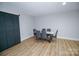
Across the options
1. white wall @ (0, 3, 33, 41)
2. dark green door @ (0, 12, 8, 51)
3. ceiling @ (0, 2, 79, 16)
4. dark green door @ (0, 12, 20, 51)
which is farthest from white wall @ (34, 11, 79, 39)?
dark green door @ (0, 12, 8, 51)

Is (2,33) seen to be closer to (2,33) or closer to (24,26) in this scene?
(2,33)

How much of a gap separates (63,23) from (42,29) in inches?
76.6

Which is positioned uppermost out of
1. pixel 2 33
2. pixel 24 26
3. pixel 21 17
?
pixel 21 17

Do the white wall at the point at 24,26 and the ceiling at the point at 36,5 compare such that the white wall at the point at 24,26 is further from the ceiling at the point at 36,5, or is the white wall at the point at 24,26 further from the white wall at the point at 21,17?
the ceiling at the point at 36,5

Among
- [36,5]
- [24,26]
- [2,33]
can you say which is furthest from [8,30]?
[24,26]

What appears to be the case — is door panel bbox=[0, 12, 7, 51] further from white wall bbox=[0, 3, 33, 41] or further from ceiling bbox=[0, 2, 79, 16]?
ceiling bbox=[0, 2, 79, 16]

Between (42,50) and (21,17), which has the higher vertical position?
(21,17)

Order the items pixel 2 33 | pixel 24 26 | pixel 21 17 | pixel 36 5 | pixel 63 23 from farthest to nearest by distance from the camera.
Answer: pixel 63 23, pixel 24 26, pixel 21 17, pixel 36 5, pixel 2 33

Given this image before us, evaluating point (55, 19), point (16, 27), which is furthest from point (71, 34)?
point (16, 27)

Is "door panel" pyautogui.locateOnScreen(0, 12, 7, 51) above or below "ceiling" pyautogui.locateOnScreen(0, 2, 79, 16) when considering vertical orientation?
below

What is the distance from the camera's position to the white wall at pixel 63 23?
242 inches

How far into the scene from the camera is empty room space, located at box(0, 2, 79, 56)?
376cm

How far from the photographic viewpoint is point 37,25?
27.1 ft

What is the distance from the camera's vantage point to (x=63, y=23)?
6801mm
